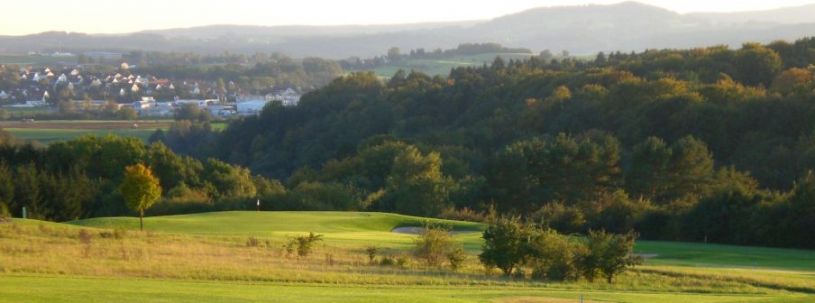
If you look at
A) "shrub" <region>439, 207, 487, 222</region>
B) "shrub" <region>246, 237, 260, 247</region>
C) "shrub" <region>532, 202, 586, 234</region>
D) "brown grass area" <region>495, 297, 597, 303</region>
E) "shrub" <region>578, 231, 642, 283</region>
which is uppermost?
"brown grass area" <region>495, 297, 597, 303</region>

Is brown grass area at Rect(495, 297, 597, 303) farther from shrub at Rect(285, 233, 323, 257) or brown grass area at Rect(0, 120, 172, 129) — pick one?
brown grass area at Rect(0, 120, 172, 129)

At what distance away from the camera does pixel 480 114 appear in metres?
107

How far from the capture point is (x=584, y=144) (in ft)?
219

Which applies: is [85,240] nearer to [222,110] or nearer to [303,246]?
[303,246]

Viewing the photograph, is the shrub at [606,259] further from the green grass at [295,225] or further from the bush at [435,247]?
the green grass at [295,225]

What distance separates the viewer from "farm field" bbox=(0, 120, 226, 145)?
9900cm

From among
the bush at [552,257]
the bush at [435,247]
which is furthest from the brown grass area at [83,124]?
the bush at [552,257]

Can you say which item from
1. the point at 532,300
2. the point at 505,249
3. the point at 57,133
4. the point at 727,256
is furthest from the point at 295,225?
the point at 57,133

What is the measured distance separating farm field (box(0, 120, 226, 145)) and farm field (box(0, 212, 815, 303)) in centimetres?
6067

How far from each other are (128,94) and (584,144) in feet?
368

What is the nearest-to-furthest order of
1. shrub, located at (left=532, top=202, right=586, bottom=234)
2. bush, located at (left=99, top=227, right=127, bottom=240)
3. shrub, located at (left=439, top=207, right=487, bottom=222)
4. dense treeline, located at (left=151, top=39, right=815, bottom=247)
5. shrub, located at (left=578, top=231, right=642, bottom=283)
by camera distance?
shrub, located at (left=578, top=231, right=642, bottom=283), bush, located at (left=99, top=227, right=127, bottom=240), shrub, located at (left=532, top=202, right=586, bottom=234), dense treeline, located at (left=151, top=39, right=815, bottom=247), shrub, located at (left=439, top=207, right=487, bottom=222)

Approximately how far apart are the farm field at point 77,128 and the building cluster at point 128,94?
15.8 metres

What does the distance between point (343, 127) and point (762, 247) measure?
229 ft

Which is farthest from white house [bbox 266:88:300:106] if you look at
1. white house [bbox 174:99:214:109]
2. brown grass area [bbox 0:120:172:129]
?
brown grass area [bbox 0:120:172:129]
